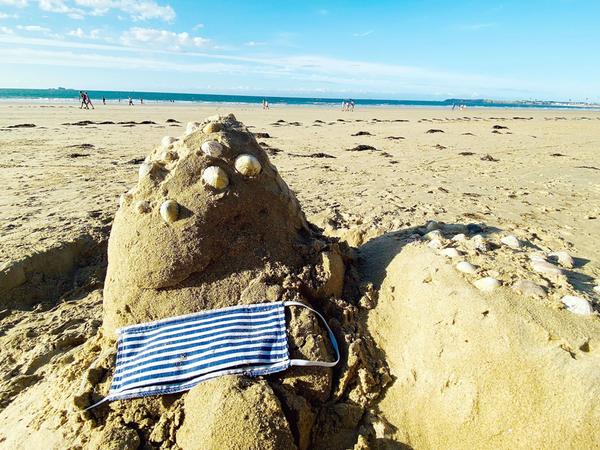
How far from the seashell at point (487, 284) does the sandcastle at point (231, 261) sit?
2.60 feet

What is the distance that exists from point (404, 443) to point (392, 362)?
0.46 metres

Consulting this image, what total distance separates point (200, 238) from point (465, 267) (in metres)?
1.75

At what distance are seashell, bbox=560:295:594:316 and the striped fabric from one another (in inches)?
63.2

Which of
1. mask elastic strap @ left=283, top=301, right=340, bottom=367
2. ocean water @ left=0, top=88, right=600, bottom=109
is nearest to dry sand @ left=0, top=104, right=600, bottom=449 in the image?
mask elastic strap @ left=283, top=301, right=340, bottom=367

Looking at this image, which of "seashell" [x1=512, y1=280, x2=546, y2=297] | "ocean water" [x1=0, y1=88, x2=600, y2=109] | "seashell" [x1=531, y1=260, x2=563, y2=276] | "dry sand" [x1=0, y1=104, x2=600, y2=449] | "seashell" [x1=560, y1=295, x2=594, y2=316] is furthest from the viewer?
"ocean water" [x1=0, y1=88, x2=600, y2=109]

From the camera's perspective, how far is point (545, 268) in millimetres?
2645

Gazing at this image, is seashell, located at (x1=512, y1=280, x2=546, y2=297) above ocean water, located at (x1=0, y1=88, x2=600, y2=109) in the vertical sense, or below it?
above

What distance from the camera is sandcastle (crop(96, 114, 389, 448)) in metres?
2.35

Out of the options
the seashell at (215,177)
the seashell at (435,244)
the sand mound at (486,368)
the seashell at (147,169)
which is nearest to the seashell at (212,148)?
the seashell at (215,177)

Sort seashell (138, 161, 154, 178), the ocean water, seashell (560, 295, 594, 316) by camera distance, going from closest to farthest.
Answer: seashell (560, 295, 594, 316), seashell (138, 161, 154, 178), the ocean water

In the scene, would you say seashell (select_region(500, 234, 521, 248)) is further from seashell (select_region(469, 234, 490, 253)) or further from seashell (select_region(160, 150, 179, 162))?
seashell (select_region(160, 150, 179, 162))

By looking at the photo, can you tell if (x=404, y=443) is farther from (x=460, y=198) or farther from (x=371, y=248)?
(x=460, y=198)

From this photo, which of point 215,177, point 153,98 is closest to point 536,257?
point 215,177

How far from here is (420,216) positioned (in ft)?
17.0
